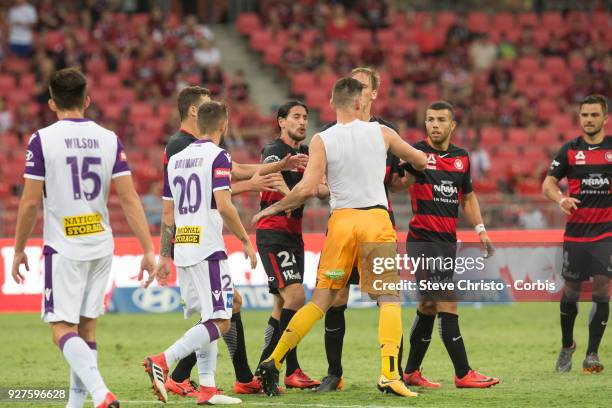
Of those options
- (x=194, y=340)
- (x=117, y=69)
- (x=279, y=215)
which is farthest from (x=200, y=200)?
(x=117, y=69)

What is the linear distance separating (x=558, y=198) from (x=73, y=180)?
549 cm

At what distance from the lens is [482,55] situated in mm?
Answer: 29719

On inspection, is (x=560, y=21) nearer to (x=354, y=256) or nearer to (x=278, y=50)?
(x=278, y=50)

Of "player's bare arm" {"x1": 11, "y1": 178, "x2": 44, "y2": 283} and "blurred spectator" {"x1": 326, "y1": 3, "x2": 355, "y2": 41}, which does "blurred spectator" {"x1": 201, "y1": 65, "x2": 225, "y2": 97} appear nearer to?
"blurred spectator" {"x1": 326, "y1": 3, "x2": 355, "y2": 41}

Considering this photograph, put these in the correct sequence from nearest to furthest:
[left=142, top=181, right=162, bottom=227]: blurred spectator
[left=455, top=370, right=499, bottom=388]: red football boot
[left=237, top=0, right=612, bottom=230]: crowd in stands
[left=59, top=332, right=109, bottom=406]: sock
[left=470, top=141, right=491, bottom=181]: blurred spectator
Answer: [left=59, top=332, right=109, bottom=406]: sock < [left=455, top=370, right=499, bottom=388]: red football boot < [left=142, top=181, right=162, bottom=227]: blurred spectator < [left=470, top=141, right=491, bottom=181]: blurred spectator < [left=237, top=0, right=612, bottom=230]: crowd in stands

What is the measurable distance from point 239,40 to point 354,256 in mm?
21530

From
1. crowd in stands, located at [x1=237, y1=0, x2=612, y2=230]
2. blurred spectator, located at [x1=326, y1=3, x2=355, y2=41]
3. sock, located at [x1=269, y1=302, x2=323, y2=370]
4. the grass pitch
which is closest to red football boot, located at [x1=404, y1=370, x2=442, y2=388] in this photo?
the grass pitch

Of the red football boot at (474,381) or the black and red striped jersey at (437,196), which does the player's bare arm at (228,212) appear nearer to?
the black and red striped jersey at (437,196)

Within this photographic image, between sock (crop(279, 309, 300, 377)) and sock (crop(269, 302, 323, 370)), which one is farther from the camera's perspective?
sock (crop(279, 309, 300, 377))

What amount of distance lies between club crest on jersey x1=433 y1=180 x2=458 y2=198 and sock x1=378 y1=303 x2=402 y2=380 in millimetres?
1544

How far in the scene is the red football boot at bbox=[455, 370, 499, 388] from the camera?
32.3ft

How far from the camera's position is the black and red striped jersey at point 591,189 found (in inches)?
451

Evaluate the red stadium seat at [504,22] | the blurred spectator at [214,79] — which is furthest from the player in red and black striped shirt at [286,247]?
the red stadium seat at [504,22]

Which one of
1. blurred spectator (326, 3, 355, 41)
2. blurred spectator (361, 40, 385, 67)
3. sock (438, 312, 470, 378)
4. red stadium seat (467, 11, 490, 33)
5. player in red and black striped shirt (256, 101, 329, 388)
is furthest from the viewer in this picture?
red stadium seat (467, 11, 490, 33)
